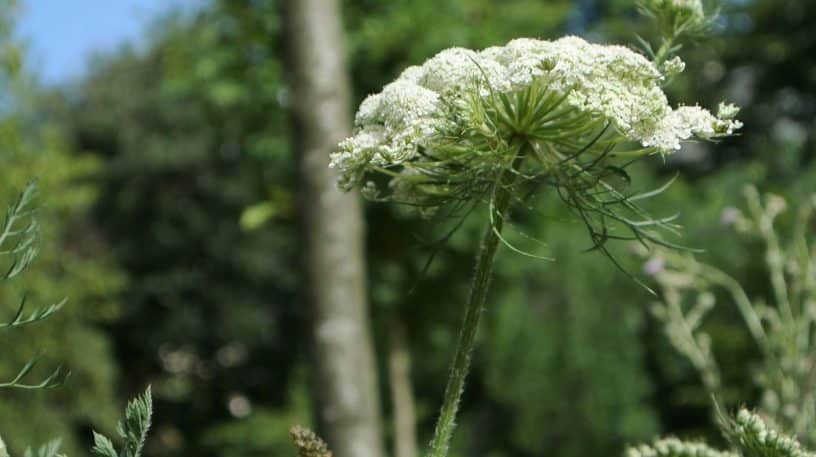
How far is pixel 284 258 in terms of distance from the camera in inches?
650

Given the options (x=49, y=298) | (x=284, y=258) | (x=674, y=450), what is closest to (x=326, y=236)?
(x=674, y=450)

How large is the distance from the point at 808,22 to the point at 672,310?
51.2ft

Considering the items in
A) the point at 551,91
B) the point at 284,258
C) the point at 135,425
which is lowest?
the point at 135,425

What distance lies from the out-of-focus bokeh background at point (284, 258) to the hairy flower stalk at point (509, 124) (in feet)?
0.53

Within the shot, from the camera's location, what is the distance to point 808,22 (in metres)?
17.4

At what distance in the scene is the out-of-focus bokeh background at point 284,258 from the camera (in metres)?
8.11

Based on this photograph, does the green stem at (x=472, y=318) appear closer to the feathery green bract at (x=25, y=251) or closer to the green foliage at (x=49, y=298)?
the feathery green bract at (x=25, y=251)

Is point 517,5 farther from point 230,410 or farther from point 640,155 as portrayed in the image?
point 230,410

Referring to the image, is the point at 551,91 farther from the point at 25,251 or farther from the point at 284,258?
the point at 284,258

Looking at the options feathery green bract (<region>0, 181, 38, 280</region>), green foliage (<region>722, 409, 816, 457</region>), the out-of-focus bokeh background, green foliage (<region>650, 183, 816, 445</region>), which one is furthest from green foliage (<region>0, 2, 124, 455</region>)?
green foliage (<region>722, 409, 816, 457</region>)

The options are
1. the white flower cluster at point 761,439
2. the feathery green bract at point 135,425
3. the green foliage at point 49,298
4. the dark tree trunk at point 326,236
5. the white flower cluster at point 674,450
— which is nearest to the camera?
the feathery green bract at point 135,425

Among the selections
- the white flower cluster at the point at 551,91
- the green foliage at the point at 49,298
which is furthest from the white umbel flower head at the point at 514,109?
the green foliage at the point at 49,298

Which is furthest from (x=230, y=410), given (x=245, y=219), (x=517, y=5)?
(x=245, y=219)

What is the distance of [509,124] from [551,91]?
0.06m
